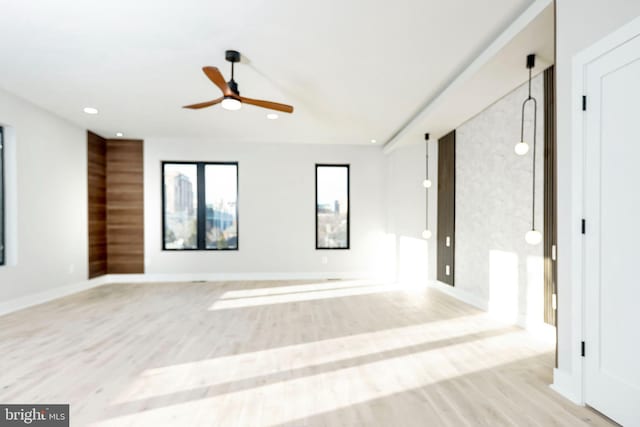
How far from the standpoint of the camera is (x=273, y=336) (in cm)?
341

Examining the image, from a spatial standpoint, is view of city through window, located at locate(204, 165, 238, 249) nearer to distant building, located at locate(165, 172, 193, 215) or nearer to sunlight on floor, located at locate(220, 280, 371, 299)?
distant building, located at locate(165, 172, 193, 215)

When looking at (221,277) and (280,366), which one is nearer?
(280,366)

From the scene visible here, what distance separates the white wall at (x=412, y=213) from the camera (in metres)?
5.97

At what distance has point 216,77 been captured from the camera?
Answer: 3.09m

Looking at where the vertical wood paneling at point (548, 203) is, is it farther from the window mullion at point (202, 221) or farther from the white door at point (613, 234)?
the window mullion at point (202, 221)

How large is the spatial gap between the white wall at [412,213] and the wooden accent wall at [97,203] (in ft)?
19.0

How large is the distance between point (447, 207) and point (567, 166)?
11.1 feet

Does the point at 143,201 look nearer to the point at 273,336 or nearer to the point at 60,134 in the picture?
the point at 60,134

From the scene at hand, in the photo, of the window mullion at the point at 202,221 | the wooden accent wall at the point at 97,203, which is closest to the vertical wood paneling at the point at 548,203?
the window mullion at the point at 202,221

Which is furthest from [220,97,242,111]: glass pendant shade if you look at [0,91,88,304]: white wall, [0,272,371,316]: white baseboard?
[0,272,371,316]: white baseboard

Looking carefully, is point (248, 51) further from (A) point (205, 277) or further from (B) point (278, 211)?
(A) point (205, 277)

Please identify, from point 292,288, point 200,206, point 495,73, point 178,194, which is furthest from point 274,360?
point 178,194

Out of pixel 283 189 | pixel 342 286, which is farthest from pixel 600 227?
pixel 283 189

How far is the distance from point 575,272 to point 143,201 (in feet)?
23.0
